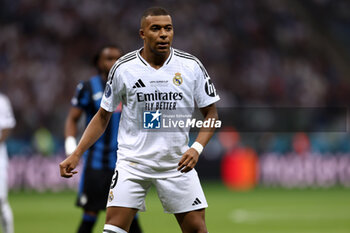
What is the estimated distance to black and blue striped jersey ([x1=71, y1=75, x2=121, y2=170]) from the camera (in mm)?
7516

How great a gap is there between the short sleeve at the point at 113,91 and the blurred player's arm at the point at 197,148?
0.68 m

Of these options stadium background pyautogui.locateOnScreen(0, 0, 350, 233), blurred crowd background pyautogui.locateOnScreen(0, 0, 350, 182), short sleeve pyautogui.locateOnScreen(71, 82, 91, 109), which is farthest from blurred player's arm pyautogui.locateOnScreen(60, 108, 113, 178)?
blurred crowd background pyautogui.locateOnScreen(0, 0, 350, 182)

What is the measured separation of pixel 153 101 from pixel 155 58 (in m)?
0.35

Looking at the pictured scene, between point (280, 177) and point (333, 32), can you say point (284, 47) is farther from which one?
point (280, 177)

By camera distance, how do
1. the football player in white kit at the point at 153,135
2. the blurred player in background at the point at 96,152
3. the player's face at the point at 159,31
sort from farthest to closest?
the blurred player in background at the point at 96,152 < the football player in white kit at the point at 153,135 < the player's face at the point at 159,31

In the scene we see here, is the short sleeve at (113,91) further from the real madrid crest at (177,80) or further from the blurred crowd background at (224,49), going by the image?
the blurred crowd background at (224,49)

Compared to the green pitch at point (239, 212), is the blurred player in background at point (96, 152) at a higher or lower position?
higher

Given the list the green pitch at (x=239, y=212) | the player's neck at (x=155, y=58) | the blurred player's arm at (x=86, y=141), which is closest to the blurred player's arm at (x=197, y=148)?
the player's neck at (x=155, y=58)

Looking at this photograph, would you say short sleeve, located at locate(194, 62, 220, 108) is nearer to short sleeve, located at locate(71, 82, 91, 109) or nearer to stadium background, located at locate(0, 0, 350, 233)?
short sleeve, located at locate(71, 82, 91, 109)

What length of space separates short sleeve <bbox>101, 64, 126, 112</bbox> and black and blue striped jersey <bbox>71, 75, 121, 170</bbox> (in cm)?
204

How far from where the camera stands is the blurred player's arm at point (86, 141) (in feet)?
17.4

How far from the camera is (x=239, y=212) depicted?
46.0 feet

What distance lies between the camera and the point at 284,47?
937 inches

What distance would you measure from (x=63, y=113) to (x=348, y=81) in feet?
32.3
